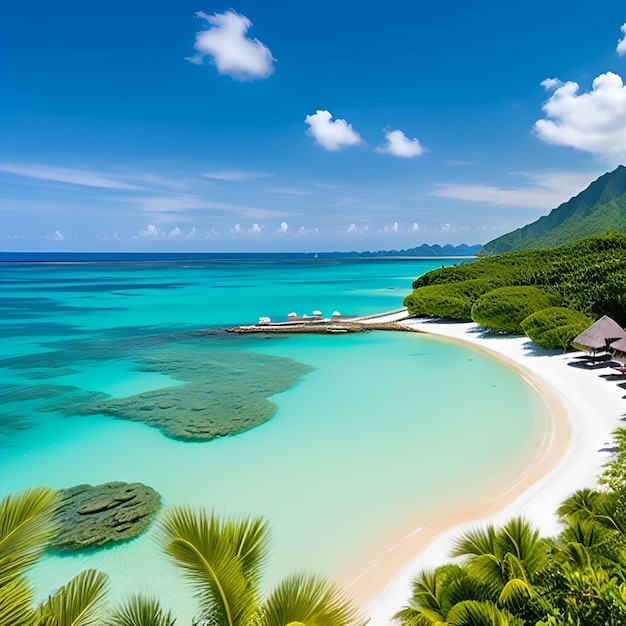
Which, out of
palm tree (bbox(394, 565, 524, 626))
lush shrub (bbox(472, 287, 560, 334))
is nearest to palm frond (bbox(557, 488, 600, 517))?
palm tree (bbox(394, 565, 524, 626))

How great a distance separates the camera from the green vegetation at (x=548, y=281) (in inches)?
1031

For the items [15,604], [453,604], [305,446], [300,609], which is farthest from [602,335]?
[15,604]

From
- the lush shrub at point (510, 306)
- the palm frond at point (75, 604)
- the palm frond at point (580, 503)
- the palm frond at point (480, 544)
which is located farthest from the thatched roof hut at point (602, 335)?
the palm frond at point (75, 604)

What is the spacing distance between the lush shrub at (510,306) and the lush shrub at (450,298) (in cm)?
501

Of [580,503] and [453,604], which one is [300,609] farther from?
[580,503]

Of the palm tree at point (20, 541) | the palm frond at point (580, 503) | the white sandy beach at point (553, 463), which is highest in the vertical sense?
the palm tree at point (20, 541)

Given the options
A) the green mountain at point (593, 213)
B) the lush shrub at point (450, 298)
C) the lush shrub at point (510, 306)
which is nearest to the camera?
the lush shrub at point (510, 306)

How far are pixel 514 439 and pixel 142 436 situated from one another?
40.9ft

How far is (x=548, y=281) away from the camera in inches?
1308

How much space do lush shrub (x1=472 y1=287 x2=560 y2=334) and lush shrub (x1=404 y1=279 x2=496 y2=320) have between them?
5.01 metres

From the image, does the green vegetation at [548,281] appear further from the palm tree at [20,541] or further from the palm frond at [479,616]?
the palm tree at [20,541]

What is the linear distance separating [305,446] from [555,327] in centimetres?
1695

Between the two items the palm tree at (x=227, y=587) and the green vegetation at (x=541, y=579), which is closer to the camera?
the palm tree at (x=227, y=587)

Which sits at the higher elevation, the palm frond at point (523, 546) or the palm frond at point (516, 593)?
the palm frond at point (516, 593)
